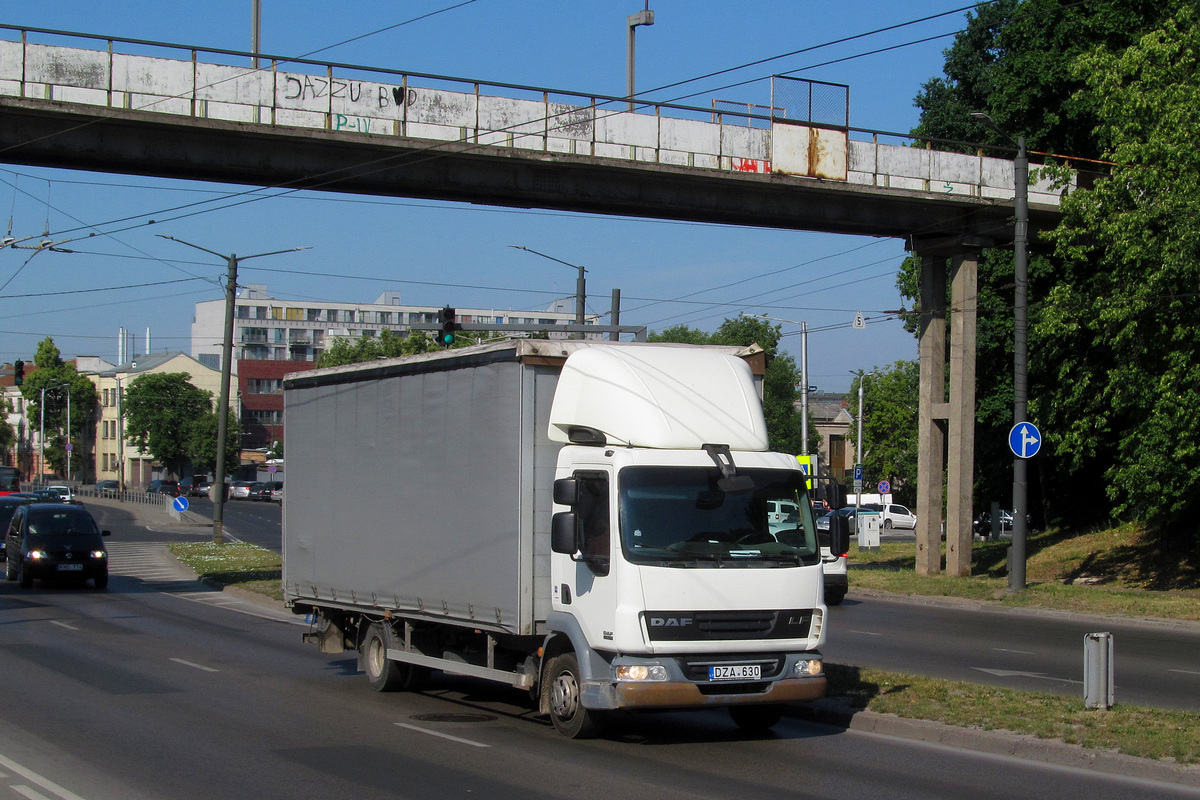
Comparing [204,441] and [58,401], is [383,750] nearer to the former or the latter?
[204,441]

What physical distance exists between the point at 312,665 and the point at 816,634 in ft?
25.2

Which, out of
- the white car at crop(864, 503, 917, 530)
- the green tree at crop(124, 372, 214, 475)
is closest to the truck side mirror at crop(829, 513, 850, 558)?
the white car at crop(864, 503, 917, 530)

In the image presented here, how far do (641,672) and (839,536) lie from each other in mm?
2399

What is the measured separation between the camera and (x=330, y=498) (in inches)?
→ 537

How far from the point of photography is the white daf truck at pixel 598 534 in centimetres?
950

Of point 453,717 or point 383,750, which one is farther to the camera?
point 453,717

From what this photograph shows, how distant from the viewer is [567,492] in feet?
32.0

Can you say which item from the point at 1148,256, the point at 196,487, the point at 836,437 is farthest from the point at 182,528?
the point at 836,437

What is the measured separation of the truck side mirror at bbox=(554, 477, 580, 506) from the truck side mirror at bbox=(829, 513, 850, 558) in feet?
7.64

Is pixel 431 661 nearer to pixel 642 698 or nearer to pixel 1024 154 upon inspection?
pixel 642 698

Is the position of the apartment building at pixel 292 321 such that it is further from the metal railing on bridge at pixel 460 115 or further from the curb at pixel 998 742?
the curb at pixel 998 742

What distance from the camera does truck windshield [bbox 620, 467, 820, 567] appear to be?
31.5 feet

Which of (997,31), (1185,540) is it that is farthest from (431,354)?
(997,31)

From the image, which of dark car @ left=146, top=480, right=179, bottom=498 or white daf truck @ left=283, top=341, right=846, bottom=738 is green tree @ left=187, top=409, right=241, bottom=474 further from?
white daf truck @ left=283, top=341, right=846, bottom=738
